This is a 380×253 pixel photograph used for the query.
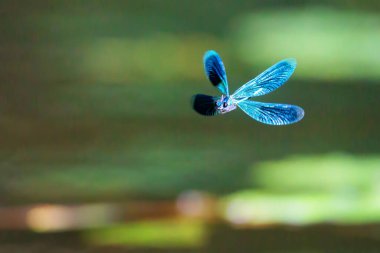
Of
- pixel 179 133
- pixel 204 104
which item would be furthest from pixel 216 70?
pixel 179 133

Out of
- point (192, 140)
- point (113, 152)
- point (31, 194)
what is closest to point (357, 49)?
point (192, 140)

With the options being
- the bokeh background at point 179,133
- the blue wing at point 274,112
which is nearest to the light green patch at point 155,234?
the bokeh background at point 179,133

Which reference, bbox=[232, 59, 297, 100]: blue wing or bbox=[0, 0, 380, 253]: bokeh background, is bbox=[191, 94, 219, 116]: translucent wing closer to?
bbox=[232, 59, 297, 100]: blue wing

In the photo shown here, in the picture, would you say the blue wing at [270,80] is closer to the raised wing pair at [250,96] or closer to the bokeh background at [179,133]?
the raised wing pair at [250,96]

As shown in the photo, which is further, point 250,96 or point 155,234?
point 155,234

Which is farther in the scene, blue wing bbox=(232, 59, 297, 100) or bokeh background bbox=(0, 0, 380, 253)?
bokeh background bbox=(0, 0, 380, 253)

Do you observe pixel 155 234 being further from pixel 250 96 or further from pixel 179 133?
pixel 250 96

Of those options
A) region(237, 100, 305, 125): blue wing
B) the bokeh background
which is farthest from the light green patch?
region(237, 100, 305, 125): blue wing
